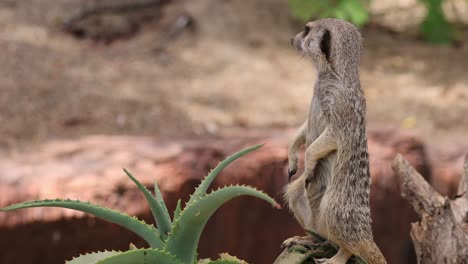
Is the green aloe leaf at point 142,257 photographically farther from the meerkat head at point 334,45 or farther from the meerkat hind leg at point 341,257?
the meerkat head at point 334,45

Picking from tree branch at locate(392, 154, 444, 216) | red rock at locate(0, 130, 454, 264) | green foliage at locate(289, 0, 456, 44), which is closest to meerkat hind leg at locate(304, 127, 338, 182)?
tree branch at locate(392, 154, 444, 216)

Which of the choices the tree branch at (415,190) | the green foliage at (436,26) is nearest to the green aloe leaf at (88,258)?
the tree branch at (415,190)

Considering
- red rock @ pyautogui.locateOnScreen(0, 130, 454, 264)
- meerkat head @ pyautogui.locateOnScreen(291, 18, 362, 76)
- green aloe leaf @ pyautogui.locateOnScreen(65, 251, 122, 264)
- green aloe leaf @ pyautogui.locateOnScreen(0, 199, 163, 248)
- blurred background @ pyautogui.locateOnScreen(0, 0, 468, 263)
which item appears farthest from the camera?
blurred background @ pyautogui.locateOnScreen(0, 0, 468, 263)

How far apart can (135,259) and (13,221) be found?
1868 millimetres

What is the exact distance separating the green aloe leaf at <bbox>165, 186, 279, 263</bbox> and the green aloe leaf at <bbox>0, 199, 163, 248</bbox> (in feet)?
0.12

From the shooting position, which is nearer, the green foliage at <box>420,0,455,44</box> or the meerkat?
the meerkat

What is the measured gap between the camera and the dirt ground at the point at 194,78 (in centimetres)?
487

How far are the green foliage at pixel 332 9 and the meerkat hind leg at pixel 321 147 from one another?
380cm

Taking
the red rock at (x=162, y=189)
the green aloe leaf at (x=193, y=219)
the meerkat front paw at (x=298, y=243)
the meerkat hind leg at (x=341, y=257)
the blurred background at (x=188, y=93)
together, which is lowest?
the meerkat hind leg at (x=341, y=257)

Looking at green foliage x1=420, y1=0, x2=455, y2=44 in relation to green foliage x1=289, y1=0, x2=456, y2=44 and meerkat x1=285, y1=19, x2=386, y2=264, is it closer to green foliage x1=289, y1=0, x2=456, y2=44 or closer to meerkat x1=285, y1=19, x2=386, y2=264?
green foliage x1=289, y1=0, x2=456, y2=44

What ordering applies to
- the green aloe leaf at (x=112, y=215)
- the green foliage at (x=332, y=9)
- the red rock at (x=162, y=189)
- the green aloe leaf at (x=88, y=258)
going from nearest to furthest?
1. the green aloe leaf at (x=112, y=215)
2. the green aloe leaf at (x=88, y=258)
3. the red rock at (x=162, y=189)
4. the green foliage at (x=332, y=9)

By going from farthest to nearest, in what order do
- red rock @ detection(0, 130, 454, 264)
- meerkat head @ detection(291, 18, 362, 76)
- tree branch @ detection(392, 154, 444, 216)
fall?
1. red rock @ detection(0, 130, 454, 264)
2. tree branch @ detection(392, 154, 444, 216)
3. meerkat head @ detection(291, 18, 362, 76)

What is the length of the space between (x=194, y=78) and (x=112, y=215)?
3.93 m

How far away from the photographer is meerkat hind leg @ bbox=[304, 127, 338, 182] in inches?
63.8
